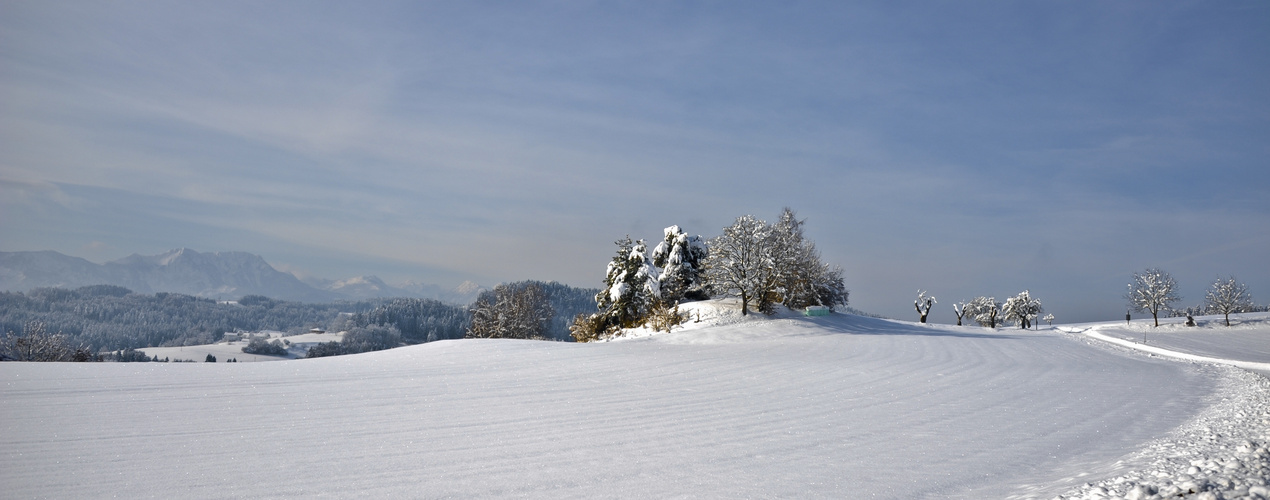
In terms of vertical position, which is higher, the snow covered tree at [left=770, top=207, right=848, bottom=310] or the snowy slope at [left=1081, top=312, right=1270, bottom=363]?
the snow covered tree at [left=770, top=207, right=848, bottom=310]

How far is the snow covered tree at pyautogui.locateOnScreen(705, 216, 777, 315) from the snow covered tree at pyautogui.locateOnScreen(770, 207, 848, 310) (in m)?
0.69

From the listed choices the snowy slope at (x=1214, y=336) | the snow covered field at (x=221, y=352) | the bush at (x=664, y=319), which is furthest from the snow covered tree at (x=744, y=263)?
the snow covered field at (x=221, y=352)

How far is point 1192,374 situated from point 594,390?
18.9 m

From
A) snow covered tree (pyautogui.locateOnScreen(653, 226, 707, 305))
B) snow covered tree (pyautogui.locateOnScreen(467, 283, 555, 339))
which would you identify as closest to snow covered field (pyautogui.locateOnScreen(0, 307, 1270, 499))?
snow covered tree (pyautogui.locateOnScreen(653, 226, 707, 305))

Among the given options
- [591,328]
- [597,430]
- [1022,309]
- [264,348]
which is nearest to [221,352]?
[264,348]

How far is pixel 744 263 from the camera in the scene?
32.3m

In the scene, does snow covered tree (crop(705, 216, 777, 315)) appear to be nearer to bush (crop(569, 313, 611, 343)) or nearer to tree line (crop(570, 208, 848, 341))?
tree line (crop(570, 208, 848, 341))

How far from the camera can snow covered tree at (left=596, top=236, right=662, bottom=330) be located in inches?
1399

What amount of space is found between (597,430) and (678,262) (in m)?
30.7

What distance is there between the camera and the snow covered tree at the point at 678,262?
38.3 m

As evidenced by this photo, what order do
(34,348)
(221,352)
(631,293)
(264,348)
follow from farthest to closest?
(264,348), (221,352), (34,348), (631,293)

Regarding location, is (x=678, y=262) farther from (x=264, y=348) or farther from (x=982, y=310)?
(x=264, y=348)

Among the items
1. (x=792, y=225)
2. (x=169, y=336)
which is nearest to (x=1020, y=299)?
(x=792, y=225)

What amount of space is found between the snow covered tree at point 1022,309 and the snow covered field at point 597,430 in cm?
5853
